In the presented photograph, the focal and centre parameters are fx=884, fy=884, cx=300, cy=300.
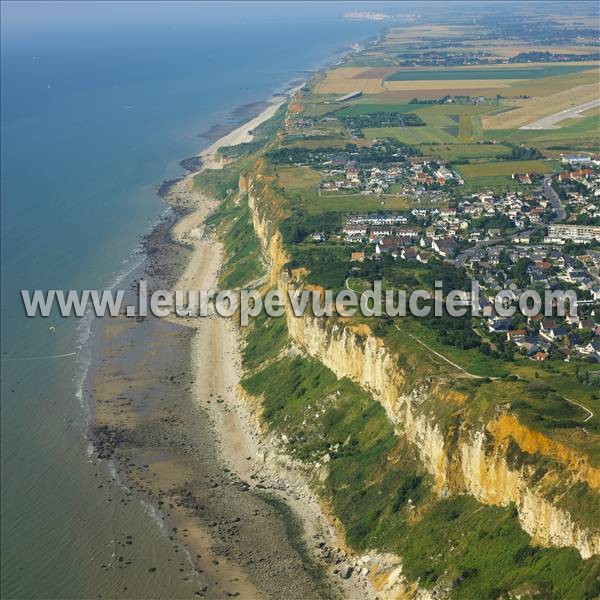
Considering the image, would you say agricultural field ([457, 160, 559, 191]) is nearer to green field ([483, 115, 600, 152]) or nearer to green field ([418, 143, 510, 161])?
green field ([418, 143, 510, 161])

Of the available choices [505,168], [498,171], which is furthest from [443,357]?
[505,168]

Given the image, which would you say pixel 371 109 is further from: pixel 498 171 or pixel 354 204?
pixel 354 204

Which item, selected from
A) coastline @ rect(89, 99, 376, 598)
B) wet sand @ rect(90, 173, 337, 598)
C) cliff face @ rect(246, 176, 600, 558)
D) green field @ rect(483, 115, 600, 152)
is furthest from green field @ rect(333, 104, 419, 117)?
cliff face @ rect(246, 176, 600, 558)

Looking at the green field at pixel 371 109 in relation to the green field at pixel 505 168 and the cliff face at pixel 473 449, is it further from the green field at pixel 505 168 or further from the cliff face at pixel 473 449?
the cliff face at pixel 473 449

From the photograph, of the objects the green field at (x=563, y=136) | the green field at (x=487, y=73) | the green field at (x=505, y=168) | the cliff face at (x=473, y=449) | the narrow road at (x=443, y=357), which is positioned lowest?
the cliff face at (x=473, y=449)

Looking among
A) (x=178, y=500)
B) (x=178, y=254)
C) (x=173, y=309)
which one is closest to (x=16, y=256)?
(x=178, y=254)

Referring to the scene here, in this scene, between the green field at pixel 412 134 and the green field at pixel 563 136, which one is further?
the green field at pixel 412 134

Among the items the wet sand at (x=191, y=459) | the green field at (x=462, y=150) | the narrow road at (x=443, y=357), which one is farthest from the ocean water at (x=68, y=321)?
the green field at (x=462, y=150)
